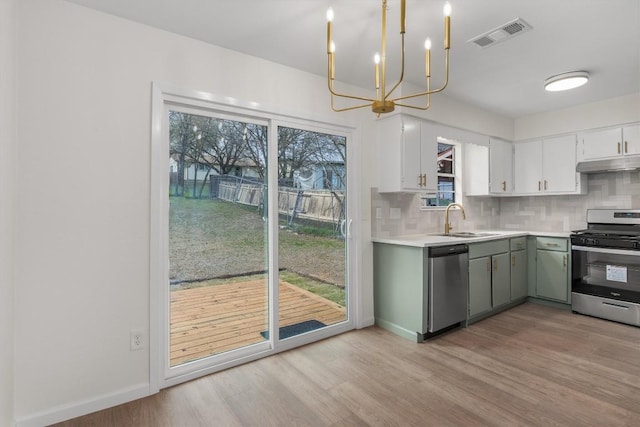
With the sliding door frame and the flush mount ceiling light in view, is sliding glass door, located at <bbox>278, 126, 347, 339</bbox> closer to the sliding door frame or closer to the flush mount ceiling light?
the sliding door frame

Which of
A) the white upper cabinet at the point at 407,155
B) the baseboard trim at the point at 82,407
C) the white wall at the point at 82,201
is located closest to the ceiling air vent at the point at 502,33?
the white upper cabinet at the point at 407,155

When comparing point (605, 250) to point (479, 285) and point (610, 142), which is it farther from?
point (479, 285)

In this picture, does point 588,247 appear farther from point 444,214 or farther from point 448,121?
point 448,121

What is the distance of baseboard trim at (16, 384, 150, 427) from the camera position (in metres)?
1.80

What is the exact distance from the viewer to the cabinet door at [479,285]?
331cm

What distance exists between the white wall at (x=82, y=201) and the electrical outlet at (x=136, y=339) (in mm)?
33

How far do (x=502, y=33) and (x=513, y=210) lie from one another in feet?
10.4

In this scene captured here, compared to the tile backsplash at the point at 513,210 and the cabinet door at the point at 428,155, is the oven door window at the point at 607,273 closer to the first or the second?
the tile backsplash at the point at 513,210

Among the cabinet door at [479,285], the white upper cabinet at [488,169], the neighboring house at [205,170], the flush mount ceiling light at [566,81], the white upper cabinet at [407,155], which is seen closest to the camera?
the neighboring house at [205,170]

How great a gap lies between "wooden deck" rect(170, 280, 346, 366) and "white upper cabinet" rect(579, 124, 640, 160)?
3.77 m

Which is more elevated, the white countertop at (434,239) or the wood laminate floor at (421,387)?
the white countertop at (434,239)

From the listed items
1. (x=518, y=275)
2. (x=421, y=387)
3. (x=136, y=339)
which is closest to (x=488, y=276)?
(x=518, y=275)

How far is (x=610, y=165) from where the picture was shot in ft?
11.8

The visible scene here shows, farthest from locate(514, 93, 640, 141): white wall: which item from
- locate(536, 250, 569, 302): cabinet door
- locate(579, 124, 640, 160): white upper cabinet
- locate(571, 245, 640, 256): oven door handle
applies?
locate(536, 250, 569, 302): cabinet door
